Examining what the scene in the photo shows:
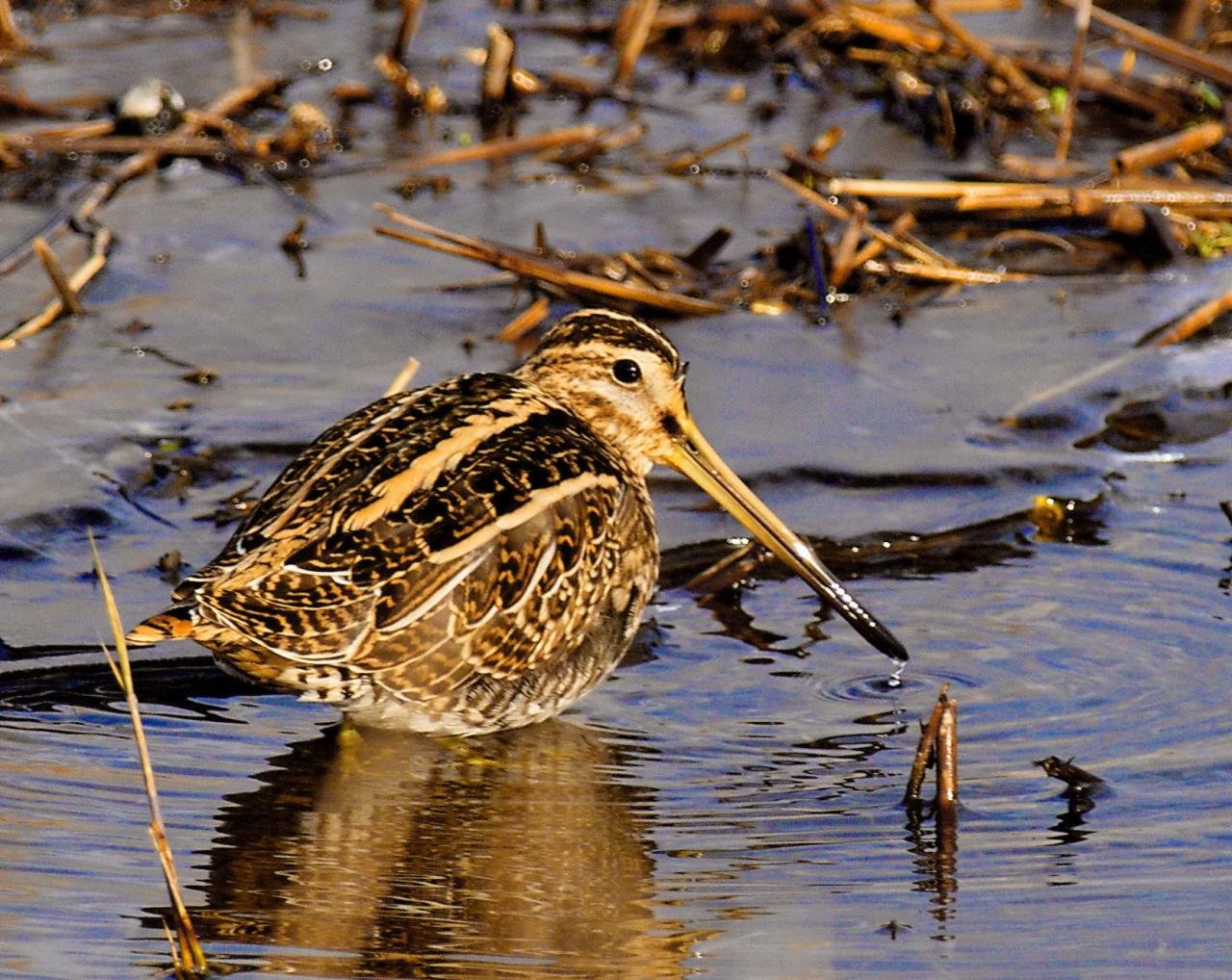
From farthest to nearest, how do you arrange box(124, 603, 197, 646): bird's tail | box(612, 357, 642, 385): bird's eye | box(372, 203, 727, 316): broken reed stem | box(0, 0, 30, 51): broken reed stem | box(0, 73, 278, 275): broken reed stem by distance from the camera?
box(0, 0, 30, 51): broken reed stem < box(0, 73, 278, 275): broken reed stem < box(372, 203, 727, 316): broken reed stem < box(612, 357, 642, 385): bird's eye < box(124, 603, 197, 646): bird's tail

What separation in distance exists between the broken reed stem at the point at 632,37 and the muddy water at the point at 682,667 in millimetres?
1148

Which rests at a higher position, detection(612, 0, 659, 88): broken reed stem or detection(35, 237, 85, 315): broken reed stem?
detection(612, 0, 659, 88): broken reed stem

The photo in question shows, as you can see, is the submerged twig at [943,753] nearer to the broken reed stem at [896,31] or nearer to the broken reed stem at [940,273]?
the broken reed stem at [940,273]

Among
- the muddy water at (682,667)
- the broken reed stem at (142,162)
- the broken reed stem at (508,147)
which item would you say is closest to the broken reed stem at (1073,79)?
the muddy water at (682,667)

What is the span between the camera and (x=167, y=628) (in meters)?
3.81

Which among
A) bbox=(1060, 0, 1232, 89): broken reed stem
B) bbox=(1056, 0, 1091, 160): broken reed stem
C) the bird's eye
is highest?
bbox=(1060, 0, 1232, 89): broken reed stem

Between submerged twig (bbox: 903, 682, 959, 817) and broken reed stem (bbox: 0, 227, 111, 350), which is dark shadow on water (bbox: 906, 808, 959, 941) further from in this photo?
broken reed stem (bbox: 0, 227, 111, 350)

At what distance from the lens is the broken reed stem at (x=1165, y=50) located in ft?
26.6

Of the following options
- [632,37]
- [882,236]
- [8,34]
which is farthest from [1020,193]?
[8,34]

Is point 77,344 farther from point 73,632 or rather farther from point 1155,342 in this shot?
point 1155,342

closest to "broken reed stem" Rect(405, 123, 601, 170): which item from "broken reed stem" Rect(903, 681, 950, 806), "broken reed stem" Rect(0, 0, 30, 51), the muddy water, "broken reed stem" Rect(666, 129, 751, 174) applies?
the muddy water

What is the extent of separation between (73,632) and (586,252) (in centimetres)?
293

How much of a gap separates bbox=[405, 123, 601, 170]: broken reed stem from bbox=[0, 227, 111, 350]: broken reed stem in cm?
136

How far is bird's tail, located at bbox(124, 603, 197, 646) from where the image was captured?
3787 millimetres
